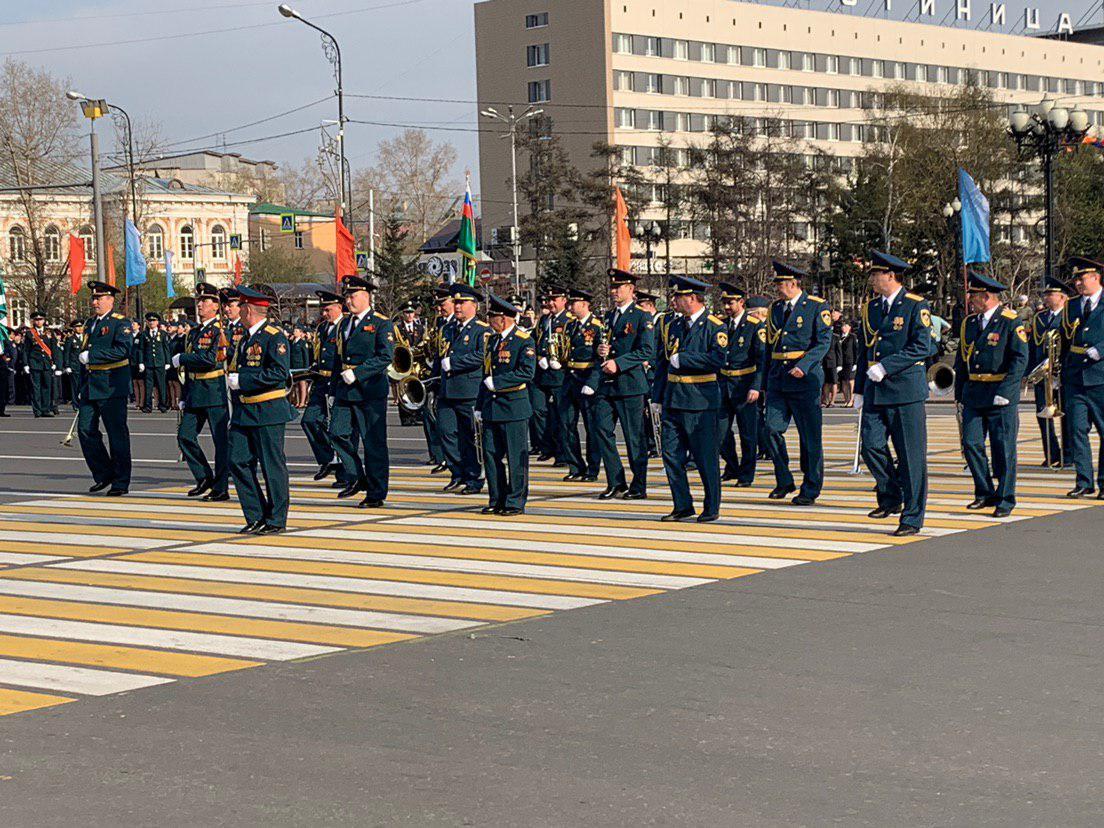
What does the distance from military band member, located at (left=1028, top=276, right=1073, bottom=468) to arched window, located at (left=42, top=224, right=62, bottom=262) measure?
56.2m

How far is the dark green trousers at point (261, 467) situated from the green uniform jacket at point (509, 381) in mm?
1882

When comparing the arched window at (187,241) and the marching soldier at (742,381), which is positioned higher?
the arched window at (187,241)

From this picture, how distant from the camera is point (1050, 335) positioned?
619 inches

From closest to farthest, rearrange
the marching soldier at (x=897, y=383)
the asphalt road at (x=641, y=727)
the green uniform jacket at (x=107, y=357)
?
1. the asphalt road at (x=641, y=727)
2. the marching soldier at (x=897, y=383)
3. the green uniform jacket at (x=107, y=357)

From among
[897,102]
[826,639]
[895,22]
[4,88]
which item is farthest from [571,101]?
[826,639]

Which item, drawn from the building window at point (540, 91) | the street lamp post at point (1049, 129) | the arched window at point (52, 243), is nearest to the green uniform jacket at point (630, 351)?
the street lamp post at point (1049, 129)

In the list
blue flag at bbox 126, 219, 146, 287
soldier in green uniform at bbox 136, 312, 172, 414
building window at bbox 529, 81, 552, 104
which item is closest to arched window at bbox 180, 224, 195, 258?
building window at bbox 529, 81, 552, 104

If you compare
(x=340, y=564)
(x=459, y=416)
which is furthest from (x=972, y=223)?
(x=340, y=564)

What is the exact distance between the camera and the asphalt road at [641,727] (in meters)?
5.57

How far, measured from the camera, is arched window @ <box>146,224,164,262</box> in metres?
108

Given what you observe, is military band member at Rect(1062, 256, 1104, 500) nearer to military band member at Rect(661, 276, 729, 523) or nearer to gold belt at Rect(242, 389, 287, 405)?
military band member at Rect(661, 276, 729, 523)

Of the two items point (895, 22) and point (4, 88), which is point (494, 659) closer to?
point (4, 88)

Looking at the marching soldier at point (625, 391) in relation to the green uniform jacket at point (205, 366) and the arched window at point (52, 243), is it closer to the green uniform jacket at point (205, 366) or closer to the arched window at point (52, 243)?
the green uniform jacket at point (205, 366)

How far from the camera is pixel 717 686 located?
730 centimetres
